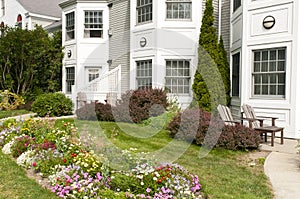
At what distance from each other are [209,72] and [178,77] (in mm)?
1898

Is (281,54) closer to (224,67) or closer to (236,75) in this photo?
(236,75)

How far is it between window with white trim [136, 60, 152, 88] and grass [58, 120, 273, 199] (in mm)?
3842

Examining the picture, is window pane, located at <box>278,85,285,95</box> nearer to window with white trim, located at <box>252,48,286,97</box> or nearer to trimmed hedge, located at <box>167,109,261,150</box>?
window with white trim, located at <box>252,48,286,97</box>

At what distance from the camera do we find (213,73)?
37.5 feet

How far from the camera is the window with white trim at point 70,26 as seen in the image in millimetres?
17562

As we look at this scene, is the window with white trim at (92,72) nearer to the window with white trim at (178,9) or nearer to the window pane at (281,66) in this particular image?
the window with white trim at (178,9)

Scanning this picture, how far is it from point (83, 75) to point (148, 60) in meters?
5.09

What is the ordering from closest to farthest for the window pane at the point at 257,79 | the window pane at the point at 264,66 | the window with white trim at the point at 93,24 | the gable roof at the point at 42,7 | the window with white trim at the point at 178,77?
the window pane at the point at 264,66, the window pane at the point at 257,79, the window with white trim at the point at 178,77, the window with white trim at the point at 93,24, the gable roof at the point at 42,7

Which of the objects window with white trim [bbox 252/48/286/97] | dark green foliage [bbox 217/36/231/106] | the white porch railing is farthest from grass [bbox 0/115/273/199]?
the white porch railing

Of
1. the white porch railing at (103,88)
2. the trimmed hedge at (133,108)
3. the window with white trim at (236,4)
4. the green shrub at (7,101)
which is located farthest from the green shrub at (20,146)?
the green shrub at (7,101)

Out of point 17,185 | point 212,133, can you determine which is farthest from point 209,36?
point 17,185

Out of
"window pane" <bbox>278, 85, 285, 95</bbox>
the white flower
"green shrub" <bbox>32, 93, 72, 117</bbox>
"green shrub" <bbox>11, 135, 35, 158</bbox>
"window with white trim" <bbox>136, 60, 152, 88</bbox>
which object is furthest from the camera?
"green shrub" <bbox>32, 93, 72, 117</bbox>

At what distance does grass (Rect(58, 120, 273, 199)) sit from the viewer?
484 cm

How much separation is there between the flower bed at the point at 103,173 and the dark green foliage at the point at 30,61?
1201 cm
